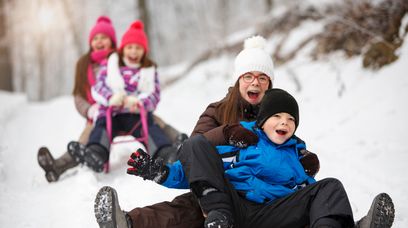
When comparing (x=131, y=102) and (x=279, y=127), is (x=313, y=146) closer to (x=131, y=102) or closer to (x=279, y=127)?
(x=131, y=102)

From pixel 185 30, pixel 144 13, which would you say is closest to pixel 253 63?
pixel 144 13

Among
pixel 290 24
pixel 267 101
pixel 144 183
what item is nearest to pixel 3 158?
pixel 144 183

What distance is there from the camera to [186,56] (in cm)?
2462

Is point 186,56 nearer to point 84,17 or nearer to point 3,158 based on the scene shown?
point 84,17

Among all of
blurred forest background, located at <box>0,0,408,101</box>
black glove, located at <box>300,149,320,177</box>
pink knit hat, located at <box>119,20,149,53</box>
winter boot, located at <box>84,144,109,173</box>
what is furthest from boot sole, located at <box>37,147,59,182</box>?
blurred forest background, located at <box>0,0,408,101</box>

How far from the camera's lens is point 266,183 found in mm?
2191

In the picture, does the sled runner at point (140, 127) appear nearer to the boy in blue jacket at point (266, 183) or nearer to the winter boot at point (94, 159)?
the winter boot at point (94, 159)

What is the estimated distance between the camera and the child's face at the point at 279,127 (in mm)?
2242

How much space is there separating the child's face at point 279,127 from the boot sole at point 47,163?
2.20 metres

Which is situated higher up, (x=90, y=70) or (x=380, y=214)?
(x=90, y=70)

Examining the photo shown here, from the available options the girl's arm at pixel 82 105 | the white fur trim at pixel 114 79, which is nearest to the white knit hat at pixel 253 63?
the white fur trim at pixel 114 79

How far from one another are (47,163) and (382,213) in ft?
9.26

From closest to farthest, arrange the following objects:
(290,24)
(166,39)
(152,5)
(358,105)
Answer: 1. (358,105)
2. (290,24)
3. (152,5)
4. (166,39)

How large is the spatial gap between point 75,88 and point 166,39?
19815mm
